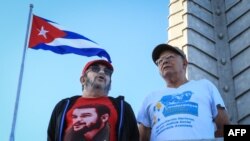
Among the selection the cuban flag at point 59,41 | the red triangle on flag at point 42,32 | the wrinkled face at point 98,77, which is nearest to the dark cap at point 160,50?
the wrinkled face at point 98,77

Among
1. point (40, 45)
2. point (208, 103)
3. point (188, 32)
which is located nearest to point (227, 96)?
point (188, 32)

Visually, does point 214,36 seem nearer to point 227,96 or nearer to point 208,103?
point 227,96

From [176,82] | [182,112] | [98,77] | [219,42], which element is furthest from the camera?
[219,42]

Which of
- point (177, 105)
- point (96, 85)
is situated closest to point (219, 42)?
point (177, 105)

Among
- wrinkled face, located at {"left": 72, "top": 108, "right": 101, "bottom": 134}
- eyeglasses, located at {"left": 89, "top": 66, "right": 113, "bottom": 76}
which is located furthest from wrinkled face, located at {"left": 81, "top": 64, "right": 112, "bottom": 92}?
wrinkled face, located at {"left": 72, "top": 108, "right": 101, "bottom": 134}

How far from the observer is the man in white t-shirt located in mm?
5613

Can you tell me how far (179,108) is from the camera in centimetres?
578

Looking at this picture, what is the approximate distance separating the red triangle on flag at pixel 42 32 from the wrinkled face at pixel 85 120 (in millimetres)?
6168

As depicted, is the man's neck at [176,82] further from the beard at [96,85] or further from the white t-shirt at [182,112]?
the beard at [96,85]

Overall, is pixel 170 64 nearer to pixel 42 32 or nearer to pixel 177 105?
pixel 177 105

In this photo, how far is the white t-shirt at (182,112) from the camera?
559 cm

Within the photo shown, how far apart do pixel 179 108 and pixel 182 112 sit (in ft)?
0.26

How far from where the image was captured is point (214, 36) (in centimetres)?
1245

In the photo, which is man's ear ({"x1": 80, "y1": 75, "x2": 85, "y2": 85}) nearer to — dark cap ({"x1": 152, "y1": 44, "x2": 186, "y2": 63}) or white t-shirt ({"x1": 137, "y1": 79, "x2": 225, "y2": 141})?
white t-shirt ({"x1": 137, "y1": 79, "x2": 225, "y2": 141})
